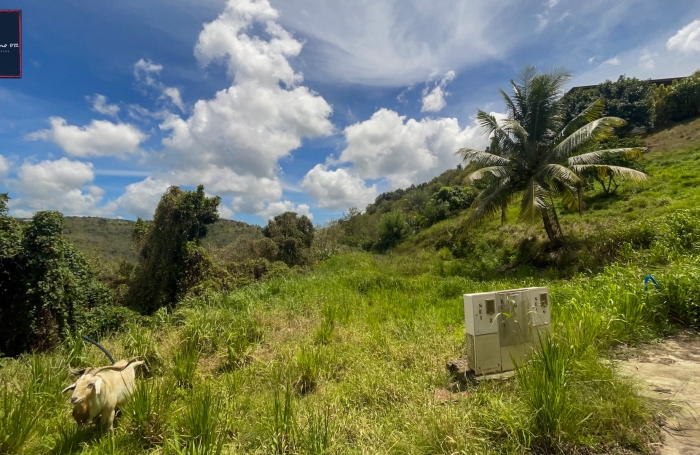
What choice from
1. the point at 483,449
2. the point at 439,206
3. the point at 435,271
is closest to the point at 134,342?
the point at 483,449

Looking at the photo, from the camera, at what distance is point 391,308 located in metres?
6.51

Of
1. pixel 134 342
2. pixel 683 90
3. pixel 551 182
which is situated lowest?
pixel 134 342

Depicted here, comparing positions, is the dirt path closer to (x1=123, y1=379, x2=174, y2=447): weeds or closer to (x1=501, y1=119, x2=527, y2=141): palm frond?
(x1=123, y1=379, x2=174, y2=447): weeds

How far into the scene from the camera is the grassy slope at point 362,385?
6.96 feet

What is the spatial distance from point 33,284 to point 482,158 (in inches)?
593

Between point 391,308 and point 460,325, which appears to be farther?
point 391,308

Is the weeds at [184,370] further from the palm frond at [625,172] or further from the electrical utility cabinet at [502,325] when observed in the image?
the palm frond at [625,172]

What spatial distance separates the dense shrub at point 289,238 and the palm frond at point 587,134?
52.8 ft

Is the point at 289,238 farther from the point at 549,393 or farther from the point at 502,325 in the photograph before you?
the point at 549,393

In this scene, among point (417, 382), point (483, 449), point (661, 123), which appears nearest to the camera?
point (483, 449)

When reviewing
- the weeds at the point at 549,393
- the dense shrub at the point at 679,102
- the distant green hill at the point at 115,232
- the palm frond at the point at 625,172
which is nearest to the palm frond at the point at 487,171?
the palm frond at the point at 625,172

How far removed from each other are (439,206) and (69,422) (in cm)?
2717

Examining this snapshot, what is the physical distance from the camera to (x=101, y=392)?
2.21 m

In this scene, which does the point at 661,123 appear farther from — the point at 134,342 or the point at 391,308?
the point at 134,342
